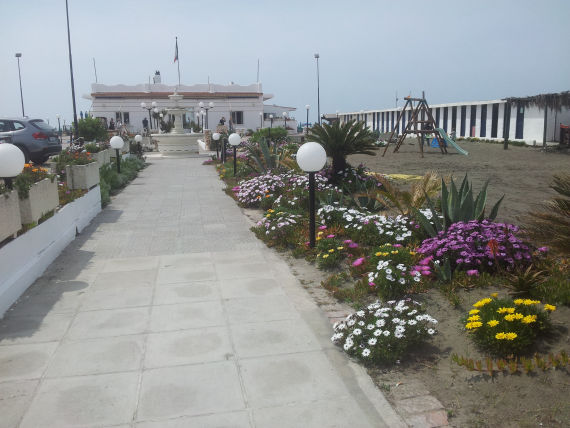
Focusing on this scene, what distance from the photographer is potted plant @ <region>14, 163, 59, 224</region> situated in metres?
5.83

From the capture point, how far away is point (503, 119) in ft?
104

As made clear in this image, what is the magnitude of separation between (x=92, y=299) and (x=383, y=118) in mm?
46395

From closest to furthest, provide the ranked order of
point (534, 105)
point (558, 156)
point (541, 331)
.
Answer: point (541, 331), point (558, 156), point (534, 105)

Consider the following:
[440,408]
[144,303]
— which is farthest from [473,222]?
[144,303]

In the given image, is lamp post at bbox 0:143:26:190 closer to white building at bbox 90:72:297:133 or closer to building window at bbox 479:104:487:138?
building window at bbox 479:104:487:138

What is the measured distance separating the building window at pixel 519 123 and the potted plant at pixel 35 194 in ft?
97.1

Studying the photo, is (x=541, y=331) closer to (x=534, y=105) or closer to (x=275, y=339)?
(x=275, y=339)

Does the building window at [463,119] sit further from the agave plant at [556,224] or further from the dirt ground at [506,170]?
the agave plant at [556,224]

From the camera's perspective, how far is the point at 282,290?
5.44 metres

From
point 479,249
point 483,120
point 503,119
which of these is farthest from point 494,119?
point 479,249

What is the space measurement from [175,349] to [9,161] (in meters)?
3.14

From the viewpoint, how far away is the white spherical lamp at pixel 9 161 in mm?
5422

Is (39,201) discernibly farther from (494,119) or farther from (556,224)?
(494,119)

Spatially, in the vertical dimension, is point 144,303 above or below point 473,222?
below
